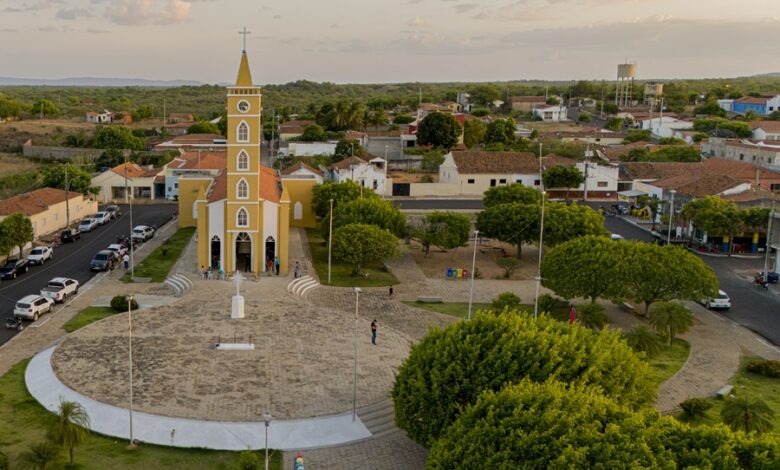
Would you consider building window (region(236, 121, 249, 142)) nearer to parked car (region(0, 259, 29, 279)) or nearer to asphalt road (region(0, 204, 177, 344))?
asphalt road (region(0, 204, 177, 344))

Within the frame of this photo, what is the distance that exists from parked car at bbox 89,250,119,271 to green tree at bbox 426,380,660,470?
3374cm

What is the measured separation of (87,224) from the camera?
59531mm

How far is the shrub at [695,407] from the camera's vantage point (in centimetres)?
2841

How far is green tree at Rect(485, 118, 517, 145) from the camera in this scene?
98.0 m

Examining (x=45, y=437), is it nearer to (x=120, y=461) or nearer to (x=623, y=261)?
(x=120, y=461)

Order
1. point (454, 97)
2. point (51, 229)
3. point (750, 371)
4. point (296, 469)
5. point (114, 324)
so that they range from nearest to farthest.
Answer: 1. point (296, 469)
2. point (750, 371)
3. point (114, 324)
4. point (51, 229)
5. point (454, 97)

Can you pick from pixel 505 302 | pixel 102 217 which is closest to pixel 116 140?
pixel 102 217

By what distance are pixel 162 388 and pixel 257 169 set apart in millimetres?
19197

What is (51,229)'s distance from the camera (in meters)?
58.0

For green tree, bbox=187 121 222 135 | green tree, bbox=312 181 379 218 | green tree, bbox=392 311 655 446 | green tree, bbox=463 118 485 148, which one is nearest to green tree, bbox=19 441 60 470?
green tree, bbox=392 311 655 446

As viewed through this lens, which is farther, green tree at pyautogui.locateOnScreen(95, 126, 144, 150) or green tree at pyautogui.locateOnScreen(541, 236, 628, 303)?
green tree at pyautogui.locateOnScreen(95, 126, 144, 150)

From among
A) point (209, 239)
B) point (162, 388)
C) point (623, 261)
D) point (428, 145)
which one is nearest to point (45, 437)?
point (162, 388)

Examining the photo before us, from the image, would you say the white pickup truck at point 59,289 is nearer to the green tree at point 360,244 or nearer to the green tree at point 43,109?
the green tree at point 360,244

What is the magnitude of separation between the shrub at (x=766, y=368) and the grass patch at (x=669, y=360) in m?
2.73
